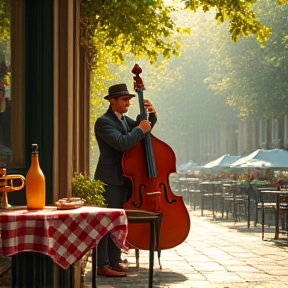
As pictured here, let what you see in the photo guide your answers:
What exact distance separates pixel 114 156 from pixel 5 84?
2.38 meters

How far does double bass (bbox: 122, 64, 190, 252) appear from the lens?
340 inches

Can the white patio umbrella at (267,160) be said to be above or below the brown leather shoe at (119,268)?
above

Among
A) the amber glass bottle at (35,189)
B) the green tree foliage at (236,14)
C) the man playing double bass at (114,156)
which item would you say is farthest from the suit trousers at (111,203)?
the green tree foliage at (236,14)

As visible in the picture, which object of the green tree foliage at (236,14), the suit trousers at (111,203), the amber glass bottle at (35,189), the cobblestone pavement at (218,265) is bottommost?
the cobblestone pavement at (218,265)

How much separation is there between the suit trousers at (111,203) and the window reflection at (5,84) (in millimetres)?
2206

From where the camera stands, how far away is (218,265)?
400 inches

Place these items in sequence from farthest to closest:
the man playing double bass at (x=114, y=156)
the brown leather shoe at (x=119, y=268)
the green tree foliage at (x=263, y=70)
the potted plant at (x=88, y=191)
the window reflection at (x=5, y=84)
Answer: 1. the green tree foliage at (x=263, y=70)
2. the brown leather shoe at (x=119, y=268)
3. the man playing double bass at (x=114, y=156)
4. the potted plant at (x=88, y=191)
5. the window reflection at (x=5, y=84)

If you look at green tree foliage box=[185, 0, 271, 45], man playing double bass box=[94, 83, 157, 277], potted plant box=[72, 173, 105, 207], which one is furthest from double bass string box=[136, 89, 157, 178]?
green tree foliage box=[185, 0, 271, 45]

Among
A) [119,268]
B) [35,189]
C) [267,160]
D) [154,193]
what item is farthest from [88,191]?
[267,160]

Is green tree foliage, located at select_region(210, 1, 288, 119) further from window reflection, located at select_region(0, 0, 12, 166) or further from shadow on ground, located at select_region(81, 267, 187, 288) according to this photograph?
window reflection, located at select_region(0, 0, 12, 166)

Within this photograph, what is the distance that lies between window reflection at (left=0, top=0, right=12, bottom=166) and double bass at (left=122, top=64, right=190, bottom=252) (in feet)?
6.42

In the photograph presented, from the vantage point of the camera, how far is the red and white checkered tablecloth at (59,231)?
5.31 meters

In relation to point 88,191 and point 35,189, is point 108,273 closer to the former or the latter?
point 88,191

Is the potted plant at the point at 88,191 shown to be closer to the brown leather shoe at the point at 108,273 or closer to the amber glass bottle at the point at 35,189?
the brown leather shoe at the point at 108,273
